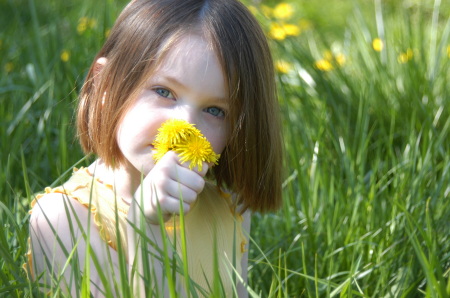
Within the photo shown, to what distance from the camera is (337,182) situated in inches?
82.4

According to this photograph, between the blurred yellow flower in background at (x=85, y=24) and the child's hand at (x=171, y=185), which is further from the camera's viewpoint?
the blurred yellow flower in background at (x=85, y=24)

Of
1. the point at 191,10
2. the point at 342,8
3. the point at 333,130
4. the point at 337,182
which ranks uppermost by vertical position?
the point at 342,8

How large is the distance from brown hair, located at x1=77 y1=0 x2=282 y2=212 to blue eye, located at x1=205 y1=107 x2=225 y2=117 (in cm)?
2

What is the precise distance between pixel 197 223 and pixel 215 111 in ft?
0.85

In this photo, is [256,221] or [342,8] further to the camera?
[342,8]

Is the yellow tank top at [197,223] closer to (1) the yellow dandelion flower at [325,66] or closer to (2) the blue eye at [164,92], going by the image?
(2) the blue eye at [164,92]

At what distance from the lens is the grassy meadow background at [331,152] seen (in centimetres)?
168

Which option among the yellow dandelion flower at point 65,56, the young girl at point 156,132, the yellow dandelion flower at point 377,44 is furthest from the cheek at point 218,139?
the yellow dandelion flower at point 377,44

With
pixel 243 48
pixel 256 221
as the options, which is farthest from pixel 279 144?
pixel 256 221

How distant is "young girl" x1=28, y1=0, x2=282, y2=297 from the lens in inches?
55.2

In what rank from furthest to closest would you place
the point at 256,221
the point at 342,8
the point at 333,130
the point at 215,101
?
the point at 342,8 → the point at 333,130 → the point at 256,221 → the point at 215,101

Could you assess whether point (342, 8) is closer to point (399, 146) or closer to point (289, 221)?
point (399, 146)

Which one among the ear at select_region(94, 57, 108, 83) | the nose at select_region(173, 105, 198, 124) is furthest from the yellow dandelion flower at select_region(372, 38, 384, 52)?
the nose at select_region(173, 105, 198, 124)

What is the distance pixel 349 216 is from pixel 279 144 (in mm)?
378
